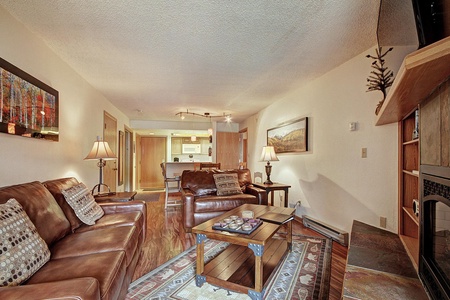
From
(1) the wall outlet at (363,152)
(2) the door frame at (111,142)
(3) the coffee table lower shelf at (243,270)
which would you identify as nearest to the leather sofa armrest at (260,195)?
(3) the coffee table lower shelf at (243,270)

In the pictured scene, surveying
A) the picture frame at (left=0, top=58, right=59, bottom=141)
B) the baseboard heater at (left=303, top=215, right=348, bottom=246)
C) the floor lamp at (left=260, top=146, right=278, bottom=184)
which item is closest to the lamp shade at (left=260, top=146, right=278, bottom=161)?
the floor lamp at (left=260, top=146, right=278, bottom=184)

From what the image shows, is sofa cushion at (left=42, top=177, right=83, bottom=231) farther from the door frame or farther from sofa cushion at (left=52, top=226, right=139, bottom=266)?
the door frame

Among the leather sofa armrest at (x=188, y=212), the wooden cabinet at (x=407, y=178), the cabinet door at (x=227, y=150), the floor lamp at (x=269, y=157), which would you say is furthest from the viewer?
the cabinet door at (x=227, y=150)

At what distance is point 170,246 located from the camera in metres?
2.65

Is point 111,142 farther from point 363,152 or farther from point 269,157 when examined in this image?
point 363,152

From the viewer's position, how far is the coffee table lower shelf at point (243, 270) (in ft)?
5.31

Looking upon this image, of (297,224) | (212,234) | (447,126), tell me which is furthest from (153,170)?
(447,126)

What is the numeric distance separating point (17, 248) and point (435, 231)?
2.35 m

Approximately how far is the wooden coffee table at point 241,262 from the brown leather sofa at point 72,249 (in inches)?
23.1

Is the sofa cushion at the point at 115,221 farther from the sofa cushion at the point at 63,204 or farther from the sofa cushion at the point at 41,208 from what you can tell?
the sofa cushion at the point at 41,208

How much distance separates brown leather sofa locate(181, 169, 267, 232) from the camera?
315 centimetres

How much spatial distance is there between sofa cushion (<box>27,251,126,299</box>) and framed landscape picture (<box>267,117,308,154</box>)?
10.2ft

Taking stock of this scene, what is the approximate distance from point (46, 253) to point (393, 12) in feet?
8.58

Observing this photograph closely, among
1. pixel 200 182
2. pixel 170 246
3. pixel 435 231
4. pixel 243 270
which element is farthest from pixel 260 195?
pixel 435 231
